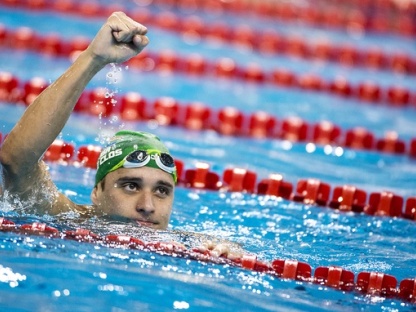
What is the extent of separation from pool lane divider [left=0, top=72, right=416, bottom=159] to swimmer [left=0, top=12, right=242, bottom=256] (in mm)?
2870

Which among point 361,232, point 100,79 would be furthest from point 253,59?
point 361,232

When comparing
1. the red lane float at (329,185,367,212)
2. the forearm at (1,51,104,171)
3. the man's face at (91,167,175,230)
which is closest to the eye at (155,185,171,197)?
the man's face at (91,167,175,230)

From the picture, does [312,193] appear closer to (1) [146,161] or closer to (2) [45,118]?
(1) [146,161]

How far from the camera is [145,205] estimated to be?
384 cm

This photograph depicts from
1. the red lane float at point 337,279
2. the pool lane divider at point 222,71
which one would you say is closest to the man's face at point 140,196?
the red lane float at point 337,279

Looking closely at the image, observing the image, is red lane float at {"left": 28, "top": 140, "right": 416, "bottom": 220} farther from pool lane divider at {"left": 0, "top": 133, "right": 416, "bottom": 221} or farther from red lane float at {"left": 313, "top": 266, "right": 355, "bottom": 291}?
red lane float at {"left": 313, "top": 266, "right": 355, "bottom": 291}

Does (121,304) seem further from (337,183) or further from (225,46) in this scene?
(225,46)

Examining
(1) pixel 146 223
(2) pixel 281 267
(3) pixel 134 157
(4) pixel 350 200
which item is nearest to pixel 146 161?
(3) pixel 134 157

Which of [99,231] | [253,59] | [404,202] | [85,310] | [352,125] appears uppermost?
[253,59]

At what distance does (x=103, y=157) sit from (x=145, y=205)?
403 millimetres

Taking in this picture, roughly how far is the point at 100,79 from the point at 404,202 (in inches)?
136

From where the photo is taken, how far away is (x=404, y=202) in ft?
19.1

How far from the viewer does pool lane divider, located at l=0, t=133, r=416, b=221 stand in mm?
5512

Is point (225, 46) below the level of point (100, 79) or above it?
above
